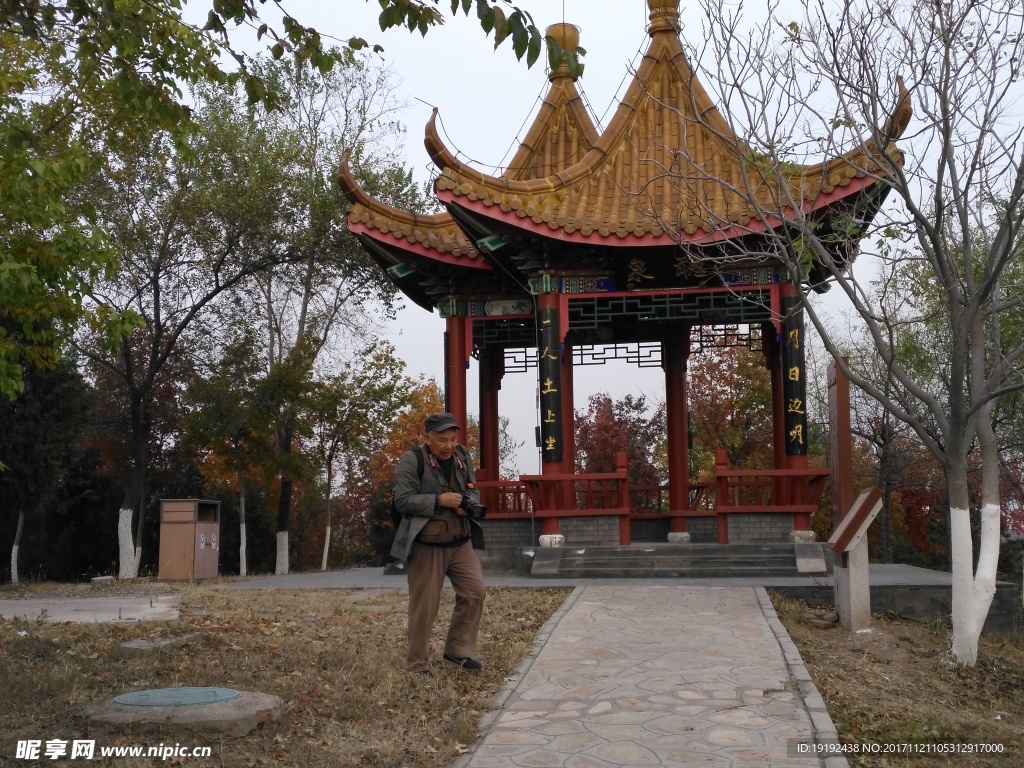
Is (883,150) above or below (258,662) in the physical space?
above

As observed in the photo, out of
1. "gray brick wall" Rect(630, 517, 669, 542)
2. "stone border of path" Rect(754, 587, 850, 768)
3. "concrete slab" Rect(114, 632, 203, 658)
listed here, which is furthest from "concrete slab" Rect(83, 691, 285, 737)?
"gray brick wall" Rect(630, 517, 669, 542)

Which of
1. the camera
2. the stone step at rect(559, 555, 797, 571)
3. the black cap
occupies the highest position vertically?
the black cap

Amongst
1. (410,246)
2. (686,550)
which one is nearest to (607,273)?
(410,246)

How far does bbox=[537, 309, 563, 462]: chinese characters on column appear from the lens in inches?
529

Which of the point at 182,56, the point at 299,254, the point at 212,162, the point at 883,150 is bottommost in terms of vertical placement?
the point at 883,150

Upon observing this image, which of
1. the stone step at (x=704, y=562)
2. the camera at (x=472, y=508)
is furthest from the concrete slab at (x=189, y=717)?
the stone step at (x=704, y=562)

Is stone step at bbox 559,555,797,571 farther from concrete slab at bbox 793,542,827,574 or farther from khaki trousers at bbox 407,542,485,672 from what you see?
khaki trousers at bbox 407,542,485,672

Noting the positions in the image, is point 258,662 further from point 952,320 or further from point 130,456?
point 130,456

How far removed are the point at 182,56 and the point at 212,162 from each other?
47.1ft

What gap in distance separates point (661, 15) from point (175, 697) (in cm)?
1315

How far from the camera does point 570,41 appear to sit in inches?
634

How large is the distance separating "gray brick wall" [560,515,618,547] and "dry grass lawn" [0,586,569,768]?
4068 mm

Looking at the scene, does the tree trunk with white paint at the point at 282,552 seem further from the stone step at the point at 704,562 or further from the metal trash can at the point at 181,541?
the stone step at the point at 704,562

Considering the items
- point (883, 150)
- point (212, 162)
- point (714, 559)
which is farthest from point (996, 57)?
point (212, 162)
